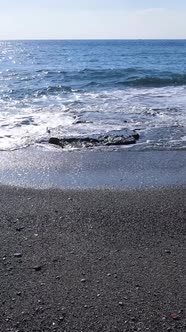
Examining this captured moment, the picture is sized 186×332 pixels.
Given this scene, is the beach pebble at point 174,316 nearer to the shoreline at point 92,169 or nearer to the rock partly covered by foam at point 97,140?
the shoreline at point 92,169

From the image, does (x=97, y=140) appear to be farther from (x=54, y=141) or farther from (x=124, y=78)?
(x=124, y=78)

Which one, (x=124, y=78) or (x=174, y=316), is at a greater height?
(x=124, y=78)

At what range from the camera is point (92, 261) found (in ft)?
15.3

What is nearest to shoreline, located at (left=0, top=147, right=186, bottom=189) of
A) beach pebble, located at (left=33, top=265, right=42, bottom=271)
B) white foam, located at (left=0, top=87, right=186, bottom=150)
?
white foam, located at (left=0, top=87, right=186, bottom=150)

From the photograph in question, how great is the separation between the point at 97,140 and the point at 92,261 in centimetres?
615

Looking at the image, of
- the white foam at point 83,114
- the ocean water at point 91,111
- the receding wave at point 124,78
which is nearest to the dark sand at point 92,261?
the ocean water at point 91,111

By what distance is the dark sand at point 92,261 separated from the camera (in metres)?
3.76

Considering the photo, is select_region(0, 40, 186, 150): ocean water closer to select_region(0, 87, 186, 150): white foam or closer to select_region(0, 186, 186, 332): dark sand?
select_region(0, 87, 186, 150): white foam

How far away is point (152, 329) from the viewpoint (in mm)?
3617

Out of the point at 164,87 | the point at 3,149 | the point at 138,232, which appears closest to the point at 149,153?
the point at 3,149

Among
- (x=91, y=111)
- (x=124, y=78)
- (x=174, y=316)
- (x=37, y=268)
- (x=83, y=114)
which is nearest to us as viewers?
(x=174, y=316)

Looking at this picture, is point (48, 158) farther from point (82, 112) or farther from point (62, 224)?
point (82, 112)

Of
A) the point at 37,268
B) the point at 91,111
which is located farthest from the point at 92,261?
the point at 91,111

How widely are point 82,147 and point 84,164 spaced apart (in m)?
1.50
